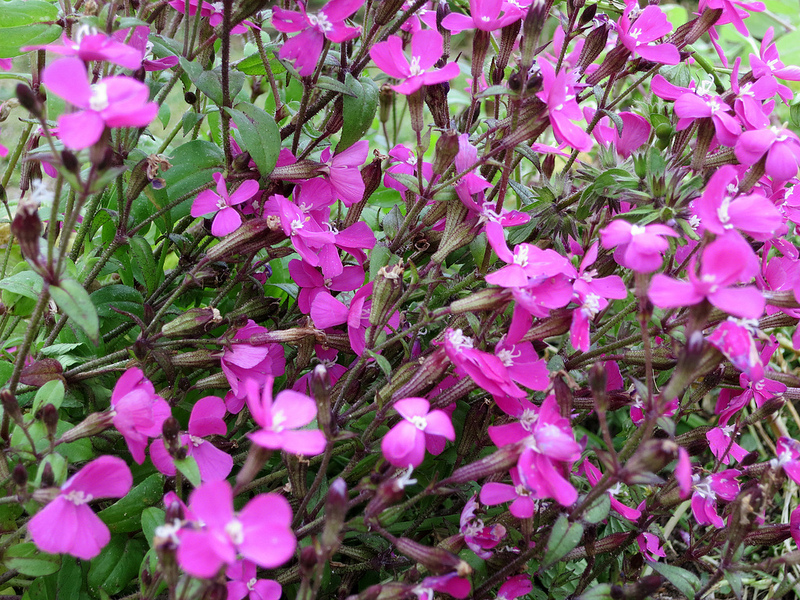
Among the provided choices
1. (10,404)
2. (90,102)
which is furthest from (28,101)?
(10,404)

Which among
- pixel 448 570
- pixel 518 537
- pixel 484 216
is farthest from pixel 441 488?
pixel 484 216

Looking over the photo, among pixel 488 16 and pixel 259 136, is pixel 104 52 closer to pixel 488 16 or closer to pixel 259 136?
pixel 259 136

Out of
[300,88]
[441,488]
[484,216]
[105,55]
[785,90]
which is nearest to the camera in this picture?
[105,55]

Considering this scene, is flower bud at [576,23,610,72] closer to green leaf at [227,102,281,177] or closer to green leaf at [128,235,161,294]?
green leaf at [227,102,281,177]

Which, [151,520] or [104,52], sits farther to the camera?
[151,520]

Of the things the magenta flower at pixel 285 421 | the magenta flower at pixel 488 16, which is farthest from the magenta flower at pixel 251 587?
the magenta flower at pixel 488 16

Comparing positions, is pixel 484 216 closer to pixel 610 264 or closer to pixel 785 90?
pixel 610 264

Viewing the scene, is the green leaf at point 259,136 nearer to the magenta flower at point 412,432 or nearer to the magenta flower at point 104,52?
the magenta flower at point 104,52
